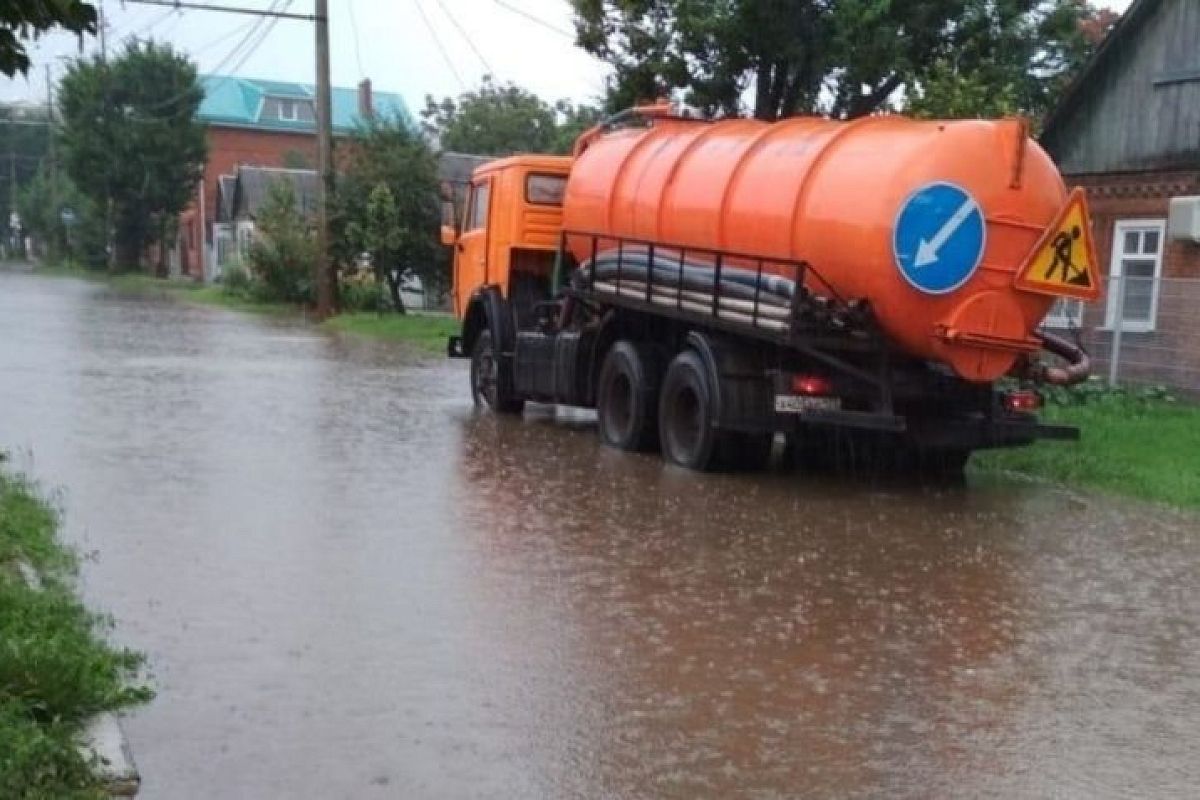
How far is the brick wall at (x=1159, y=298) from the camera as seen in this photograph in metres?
16.5

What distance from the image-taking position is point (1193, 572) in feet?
29.5

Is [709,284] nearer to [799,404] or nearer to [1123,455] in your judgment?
[799,404]

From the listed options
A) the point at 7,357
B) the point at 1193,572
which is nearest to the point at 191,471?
the point at 1193,572

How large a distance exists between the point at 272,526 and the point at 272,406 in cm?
683

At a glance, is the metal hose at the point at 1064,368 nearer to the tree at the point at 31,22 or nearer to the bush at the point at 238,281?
the tree at the point at 31,22

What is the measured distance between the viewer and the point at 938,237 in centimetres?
1047

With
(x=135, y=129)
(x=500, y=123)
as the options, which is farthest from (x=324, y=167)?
(x=500, y=123)

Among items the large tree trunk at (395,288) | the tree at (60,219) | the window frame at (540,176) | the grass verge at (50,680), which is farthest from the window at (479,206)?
the tree at (60,219)

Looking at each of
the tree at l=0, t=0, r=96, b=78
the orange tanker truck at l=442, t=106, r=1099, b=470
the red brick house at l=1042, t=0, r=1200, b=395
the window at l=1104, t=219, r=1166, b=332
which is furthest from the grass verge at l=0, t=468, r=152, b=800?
the window at l=1104, t=219, r=1166, b=332

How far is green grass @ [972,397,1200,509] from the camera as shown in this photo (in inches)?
470

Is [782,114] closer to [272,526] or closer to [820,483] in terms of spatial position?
[820,483]

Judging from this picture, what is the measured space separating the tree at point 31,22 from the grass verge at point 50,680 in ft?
7.50

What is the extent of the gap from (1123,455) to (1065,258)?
297 centimetres

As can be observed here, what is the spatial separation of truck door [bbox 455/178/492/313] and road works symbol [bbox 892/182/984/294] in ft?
24.6
